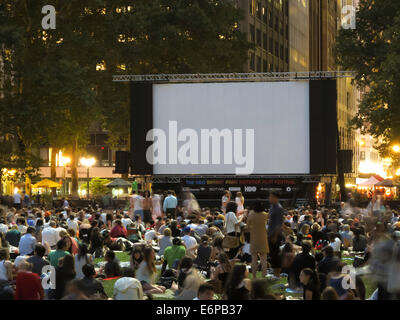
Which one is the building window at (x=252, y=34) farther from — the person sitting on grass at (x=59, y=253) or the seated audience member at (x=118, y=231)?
the person sitting on grass at (x=59, y=253)

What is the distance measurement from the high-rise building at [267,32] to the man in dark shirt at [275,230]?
59.7 metres

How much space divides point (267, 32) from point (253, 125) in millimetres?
50790

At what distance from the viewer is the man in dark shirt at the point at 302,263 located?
46.7 feet

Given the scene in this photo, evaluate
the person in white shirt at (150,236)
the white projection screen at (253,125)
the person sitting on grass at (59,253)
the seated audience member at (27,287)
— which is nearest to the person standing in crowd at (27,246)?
the person sitting on grass at (59,253)

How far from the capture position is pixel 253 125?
37906 millimetres

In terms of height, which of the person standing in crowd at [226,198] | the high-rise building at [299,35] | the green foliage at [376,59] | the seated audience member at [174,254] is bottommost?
the seated audience member at [174,254]

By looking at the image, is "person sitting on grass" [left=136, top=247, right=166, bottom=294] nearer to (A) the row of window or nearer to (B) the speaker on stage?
(B) the speaker on stage

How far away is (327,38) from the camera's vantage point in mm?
119438

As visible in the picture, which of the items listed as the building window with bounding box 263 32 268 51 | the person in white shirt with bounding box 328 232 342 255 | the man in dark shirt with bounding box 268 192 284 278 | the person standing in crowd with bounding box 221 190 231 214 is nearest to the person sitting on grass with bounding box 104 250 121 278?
the man in dark shirt with bounding box 268 192 284 278

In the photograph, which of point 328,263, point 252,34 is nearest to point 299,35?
point 252,34

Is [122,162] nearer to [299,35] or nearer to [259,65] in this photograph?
[259,65]

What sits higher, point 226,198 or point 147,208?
point 226,198

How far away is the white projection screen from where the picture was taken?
3747 cm

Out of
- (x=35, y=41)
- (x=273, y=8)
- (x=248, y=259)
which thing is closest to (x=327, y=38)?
(x=273, y=8)
